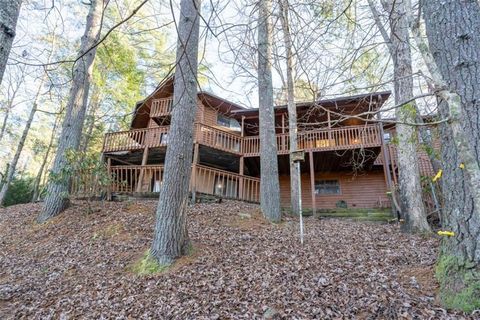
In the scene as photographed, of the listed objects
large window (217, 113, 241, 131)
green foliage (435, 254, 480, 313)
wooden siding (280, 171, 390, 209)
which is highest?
large window (217, 113, 241, 131)

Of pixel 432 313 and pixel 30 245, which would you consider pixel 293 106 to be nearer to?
pixel 432 313

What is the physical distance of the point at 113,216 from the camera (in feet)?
23.7

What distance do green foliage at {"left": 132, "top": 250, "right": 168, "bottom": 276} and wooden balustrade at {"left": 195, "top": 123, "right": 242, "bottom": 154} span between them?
650 cm

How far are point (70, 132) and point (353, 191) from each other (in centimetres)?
1212

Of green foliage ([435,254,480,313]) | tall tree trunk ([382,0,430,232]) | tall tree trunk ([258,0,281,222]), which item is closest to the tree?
tall tree trunk ([382,0,430,232])

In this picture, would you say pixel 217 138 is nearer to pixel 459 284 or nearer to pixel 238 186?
pixel 238 186

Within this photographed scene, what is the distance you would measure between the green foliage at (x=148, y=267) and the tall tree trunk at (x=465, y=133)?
3.75 m

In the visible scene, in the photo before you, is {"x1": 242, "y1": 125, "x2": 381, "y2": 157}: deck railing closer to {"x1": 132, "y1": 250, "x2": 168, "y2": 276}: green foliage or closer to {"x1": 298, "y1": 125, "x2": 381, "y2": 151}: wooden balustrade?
{"x1": 298, "y1": 125, "x2": 381, "y2": 151}: wooden balustrade

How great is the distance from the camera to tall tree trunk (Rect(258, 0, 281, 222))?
7.66 m

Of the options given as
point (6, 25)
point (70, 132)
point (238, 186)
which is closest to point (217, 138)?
point (238, 186)

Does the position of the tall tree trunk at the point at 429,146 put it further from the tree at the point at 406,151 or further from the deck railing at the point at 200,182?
the deck railing at the point at 200,182

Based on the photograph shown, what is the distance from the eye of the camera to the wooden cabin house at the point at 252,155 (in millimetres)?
10414

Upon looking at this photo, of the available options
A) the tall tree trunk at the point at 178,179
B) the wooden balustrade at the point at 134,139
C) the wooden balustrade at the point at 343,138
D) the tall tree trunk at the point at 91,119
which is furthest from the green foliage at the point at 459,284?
the tall tree trunk at the point at 91,119

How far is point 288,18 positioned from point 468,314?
4267 millimetres
